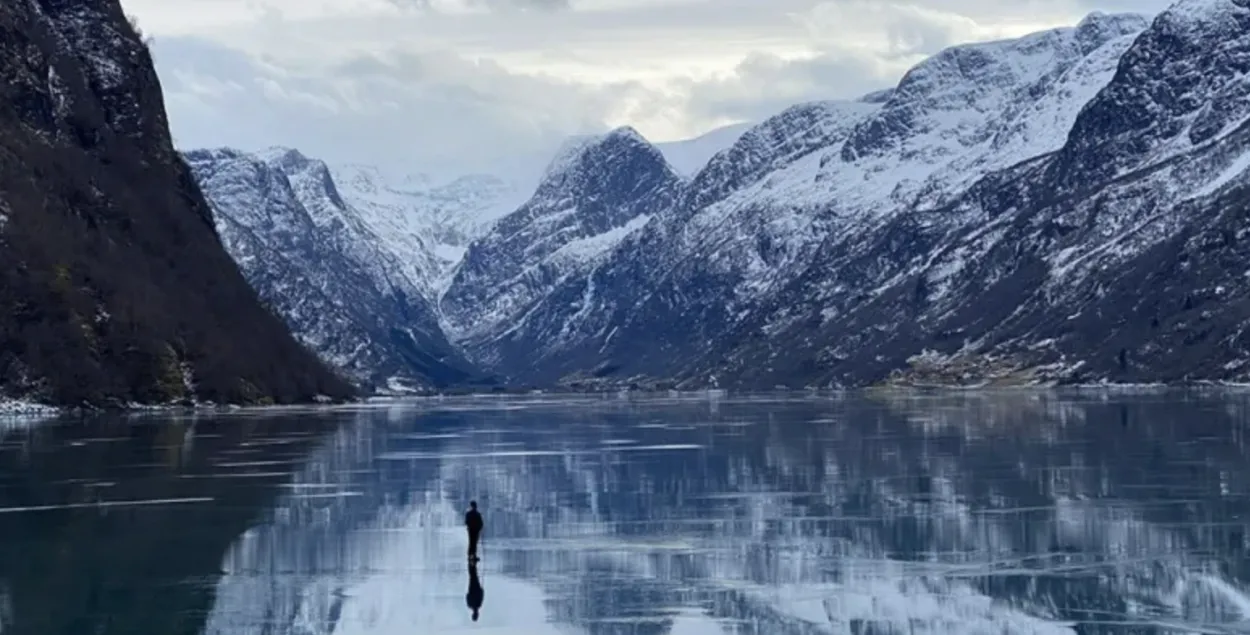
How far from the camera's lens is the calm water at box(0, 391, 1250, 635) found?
5478 cm

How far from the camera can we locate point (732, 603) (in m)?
56.9

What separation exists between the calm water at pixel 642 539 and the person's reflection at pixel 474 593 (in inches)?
13.8

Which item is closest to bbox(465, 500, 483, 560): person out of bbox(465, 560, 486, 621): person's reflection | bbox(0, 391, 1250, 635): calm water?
bbox(465, 560, 486, 621): person's reflection

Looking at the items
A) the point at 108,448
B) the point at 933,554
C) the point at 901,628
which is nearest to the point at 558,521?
the point at 933,554

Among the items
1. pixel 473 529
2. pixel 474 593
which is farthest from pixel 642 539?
pixel 474 593

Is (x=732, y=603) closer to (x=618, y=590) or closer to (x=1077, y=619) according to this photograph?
(x=618, y=590)

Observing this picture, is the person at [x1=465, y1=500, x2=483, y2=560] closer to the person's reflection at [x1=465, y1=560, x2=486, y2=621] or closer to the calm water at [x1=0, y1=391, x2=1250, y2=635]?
the person's reflection at [x1=465, y1=560, x2=486, y2=621]

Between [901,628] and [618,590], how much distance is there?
1017 cm

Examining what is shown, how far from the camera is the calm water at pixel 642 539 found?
180 ft

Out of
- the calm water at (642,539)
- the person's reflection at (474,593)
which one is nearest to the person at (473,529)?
the person's reflection at (474,593)

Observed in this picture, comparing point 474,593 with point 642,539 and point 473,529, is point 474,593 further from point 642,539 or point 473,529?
point 642,539

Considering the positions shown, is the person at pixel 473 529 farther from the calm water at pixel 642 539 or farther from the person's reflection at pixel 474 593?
the calm water at pixel 642 539

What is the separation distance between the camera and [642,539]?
72750 millimetres

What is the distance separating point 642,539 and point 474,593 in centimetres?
1393
